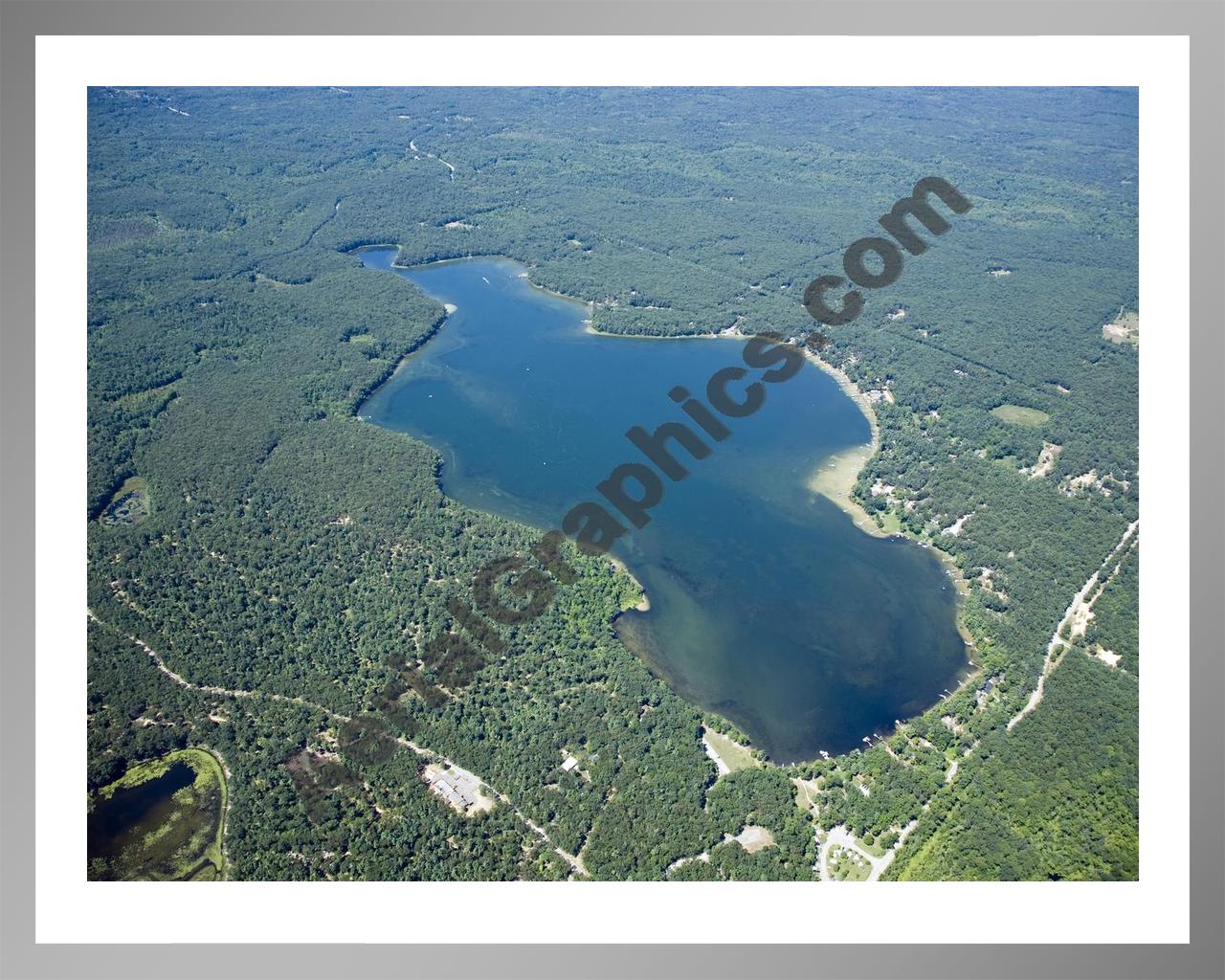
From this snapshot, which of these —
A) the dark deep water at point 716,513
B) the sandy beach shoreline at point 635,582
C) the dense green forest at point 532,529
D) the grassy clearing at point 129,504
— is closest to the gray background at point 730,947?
the dense green forest at point 532,529

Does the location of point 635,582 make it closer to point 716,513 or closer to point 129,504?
point 716,513

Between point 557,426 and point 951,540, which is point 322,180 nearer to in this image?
point 557,426

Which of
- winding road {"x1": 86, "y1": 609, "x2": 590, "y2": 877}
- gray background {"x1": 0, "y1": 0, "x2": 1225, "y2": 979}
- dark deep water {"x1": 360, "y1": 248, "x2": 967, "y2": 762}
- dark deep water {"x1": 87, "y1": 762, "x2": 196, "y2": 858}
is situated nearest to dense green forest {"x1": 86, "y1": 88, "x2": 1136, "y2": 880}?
winding road {"x1": 86, "y1": 609, "x2": 590, "y2": 877}

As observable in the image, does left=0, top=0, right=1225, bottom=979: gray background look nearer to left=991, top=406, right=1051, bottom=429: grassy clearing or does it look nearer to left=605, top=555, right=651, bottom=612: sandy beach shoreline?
left=605, top=555, right=651, bottom=612: sandy beach shoreline

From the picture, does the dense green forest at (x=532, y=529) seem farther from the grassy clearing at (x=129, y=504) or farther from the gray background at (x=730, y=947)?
the gray background at (x=730, y=947)

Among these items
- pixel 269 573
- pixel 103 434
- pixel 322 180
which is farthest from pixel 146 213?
pixel 269 573

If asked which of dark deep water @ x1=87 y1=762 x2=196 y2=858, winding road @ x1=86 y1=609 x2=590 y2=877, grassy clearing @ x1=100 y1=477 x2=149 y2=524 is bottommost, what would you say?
dark deep water @ x1=87 y1=762 x2=196 y2=858

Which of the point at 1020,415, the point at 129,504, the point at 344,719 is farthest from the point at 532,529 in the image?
the point at 1020,415
